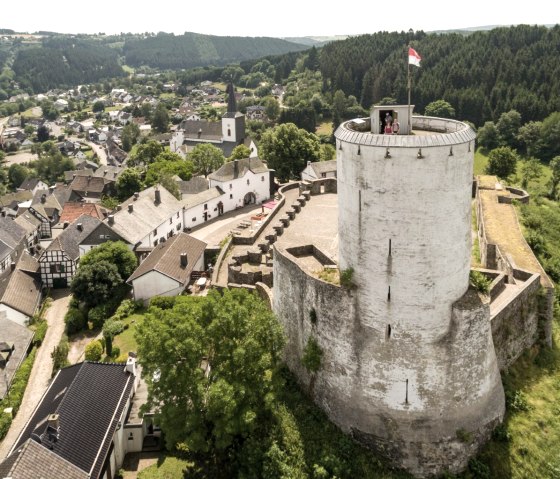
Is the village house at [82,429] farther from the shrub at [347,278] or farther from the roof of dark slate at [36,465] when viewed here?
the shrub at [347,278]

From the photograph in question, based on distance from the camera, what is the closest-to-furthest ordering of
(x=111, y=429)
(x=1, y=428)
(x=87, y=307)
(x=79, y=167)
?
(x=111, y=429)
(x=1, y=428)
(x=87, y=307)
(x=79, y=167)

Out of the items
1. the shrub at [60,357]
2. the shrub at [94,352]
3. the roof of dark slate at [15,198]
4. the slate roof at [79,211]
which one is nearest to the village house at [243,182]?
the slate roof at [79,211]

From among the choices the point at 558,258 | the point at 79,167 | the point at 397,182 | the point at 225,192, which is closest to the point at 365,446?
the point at 397,182

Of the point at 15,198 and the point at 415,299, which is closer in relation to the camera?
the point at 415,299

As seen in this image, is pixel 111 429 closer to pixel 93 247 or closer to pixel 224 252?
pixel 224 252

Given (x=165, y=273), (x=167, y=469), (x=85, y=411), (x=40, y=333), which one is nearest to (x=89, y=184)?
(x=40, y=333)

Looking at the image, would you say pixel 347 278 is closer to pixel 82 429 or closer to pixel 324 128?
pixel 82 429

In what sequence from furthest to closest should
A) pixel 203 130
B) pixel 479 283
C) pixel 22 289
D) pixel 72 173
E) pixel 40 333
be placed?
pixel 203 130
pixel 72 173
pixel 22 289
pixel 40 333
pixel 479 283

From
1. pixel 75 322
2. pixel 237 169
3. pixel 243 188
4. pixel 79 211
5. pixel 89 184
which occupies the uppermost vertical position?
pixel 237 169
